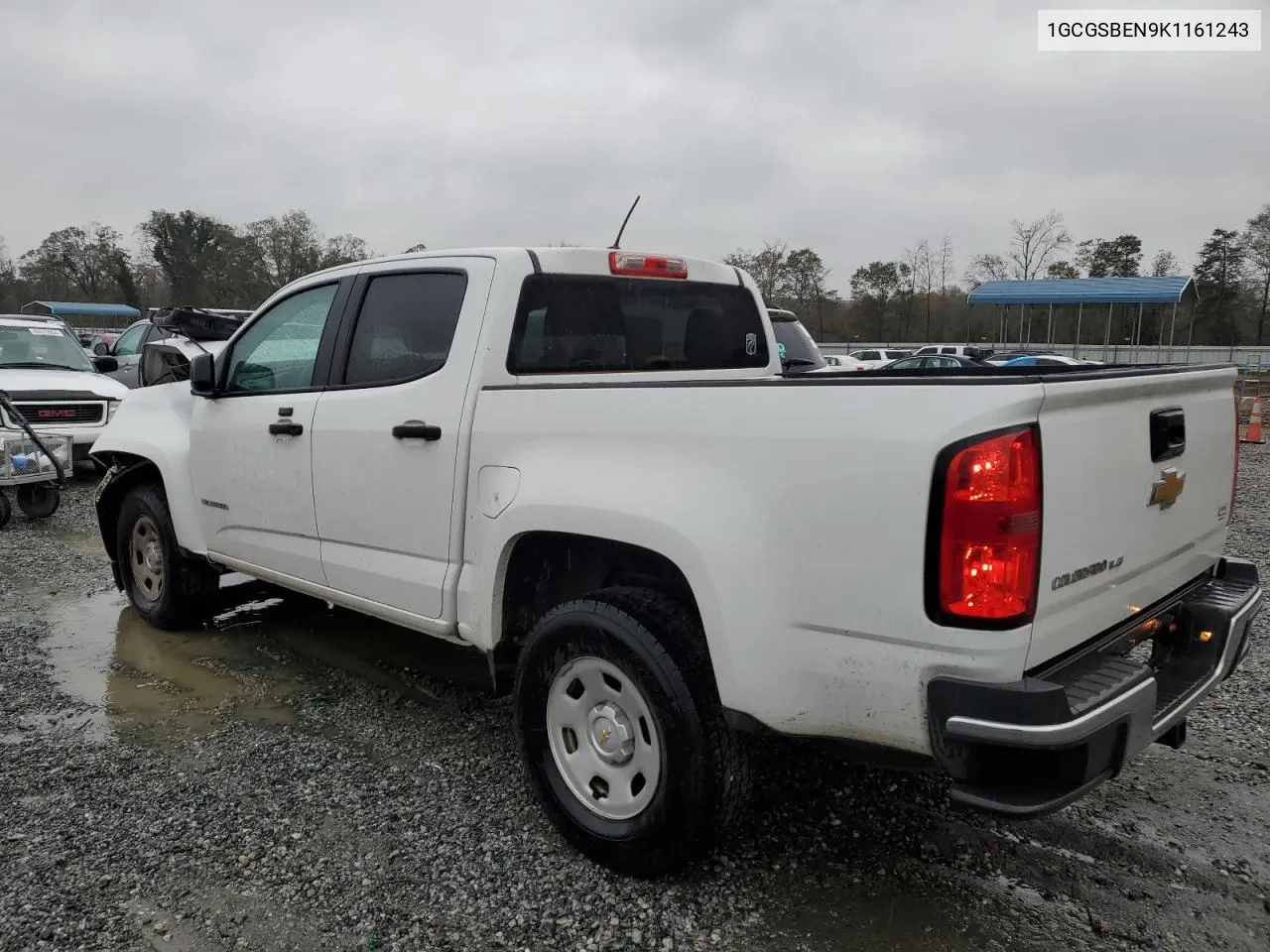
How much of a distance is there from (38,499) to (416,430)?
7179 mm

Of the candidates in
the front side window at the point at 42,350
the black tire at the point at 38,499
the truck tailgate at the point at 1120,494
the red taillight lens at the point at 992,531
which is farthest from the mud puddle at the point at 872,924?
the front side window at the point at 42,350

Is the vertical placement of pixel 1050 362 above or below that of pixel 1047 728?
above

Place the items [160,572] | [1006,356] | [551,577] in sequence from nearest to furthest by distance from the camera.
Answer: [551,577], [160,572], [1006,356]

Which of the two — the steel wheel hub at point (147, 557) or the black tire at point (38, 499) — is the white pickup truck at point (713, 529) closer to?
the steel wheel hub at point (147, 557)

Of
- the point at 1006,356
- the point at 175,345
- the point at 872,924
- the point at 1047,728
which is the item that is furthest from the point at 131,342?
the point at 1006,356

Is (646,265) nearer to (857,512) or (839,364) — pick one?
(857,512)

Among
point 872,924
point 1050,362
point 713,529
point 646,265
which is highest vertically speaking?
point 646,265

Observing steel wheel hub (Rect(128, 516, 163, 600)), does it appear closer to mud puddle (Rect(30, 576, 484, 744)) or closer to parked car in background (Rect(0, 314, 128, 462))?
mud puddle (Rect(30, 576, 484, 744))

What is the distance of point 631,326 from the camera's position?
3680 millimetres

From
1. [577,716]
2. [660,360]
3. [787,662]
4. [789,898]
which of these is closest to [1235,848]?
[789,898]

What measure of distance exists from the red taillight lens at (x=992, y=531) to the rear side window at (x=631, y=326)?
1.76 metres

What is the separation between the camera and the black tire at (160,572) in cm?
494

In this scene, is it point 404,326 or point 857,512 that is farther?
point 404,326

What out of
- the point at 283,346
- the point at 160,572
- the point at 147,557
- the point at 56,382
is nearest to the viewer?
the point at 283,346
